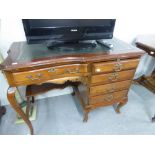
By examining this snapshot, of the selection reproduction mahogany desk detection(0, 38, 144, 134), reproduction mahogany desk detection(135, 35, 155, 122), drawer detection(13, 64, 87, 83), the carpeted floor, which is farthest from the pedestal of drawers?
reproduction mahogany desk detection(135, 35, 155, 122)

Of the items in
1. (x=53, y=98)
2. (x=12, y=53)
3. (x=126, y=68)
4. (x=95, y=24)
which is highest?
(x=95, y=24)

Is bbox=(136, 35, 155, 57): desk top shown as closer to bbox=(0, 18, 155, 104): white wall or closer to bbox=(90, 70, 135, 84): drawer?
bbox=(0, 18, 155, 104): white wall

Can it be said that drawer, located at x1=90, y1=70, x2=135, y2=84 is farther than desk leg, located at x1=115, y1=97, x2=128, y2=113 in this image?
No

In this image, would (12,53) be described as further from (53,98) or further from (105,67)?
(53,98)

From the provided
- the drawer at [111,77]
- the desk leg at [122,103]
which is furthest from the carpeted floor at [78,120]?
the drawer at [111,77]

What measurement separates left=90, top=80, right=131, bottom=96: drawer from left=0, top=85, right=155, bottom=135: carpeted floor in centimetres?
42

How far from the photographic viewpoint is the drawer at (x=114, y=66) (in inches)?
39.1

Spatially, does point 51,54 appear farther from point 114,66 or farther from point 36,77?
point 114,66

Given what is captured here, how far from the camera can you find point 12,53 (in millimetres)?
974

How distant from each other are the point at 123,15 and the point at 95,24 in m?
0.49

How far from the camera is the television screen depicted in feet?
3.33

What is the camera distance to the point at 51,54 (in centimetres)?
97

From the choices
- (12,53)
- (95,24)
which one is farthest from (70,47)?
(12,53)
